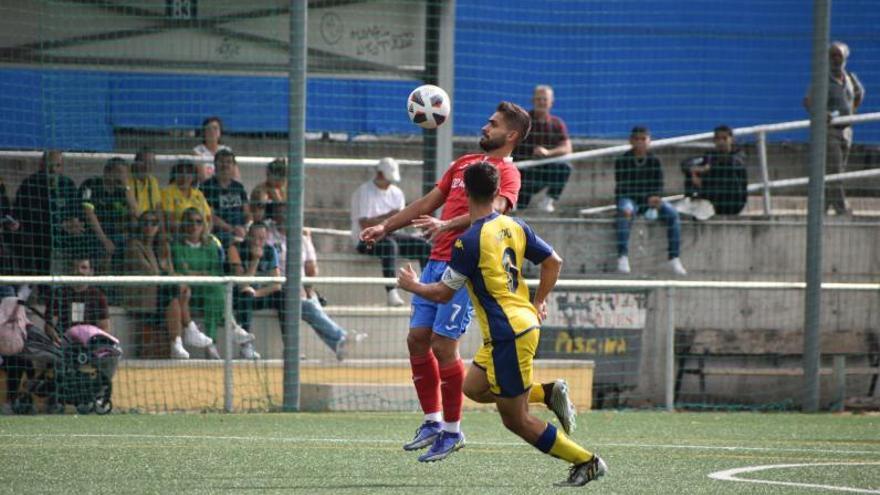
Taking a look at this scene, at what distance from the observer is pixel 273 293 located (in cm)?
1392

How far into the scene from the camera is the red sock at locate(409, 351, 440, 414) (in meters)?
9.19

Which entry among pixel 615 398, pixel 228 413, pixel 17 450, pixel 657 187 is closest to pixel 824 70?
pixel 657 187

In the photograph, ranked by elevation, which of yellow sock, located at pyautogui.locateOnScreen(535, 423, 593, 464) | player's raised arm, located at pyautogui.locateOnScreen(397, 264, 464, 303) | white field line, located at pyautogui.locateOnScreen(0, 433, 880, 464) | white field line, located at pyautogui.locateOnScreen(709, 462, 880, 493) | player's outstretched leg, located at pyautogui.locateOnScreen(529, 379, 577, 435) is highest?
player's raised arm, located at pyautogui.locateOnScreen(397, 264, 464, 303)

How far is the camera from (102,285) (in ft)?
44.0

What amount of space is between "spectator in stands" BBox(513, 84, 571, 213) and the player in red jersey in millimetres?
6401

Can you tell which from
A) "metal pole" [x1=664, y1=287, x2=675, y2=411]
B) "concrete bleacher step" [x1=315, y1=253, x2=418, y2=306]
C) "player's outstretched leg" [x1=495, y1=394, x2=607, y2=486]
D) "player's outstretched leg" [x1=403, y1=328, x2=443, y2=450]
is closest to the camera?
"player's outstretched leg" [x1=495, y1=394, x2=607, y2=486]

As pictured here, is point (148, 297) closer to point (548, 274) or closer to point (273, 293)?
point (273, 293)

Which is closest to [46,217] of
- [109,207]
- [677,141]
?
[109,207]

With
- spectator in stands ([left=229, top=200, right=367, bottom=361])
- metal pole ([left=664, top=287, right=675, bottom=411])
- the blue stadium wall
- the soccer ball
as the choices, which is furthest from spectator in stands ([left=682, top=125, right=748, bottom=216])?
the soccer ball

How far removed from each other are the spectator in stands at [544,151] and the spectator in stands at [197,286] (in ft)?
11.5

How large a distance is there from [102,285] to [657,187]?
5.95 meters

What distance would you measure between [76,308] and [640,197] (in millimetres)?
6177

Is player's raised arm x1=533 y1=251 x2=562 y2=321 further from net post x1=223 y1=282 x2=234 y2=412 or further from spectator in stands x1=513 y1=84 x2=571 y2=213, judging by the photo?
spectator in stands x1=513 y1=84 x2=571 y2=213

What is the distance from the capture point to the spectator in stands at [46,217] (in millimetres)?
13617
